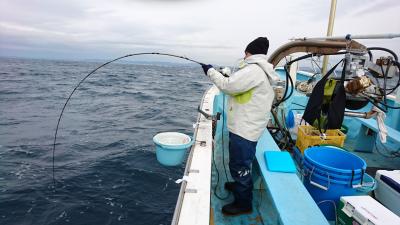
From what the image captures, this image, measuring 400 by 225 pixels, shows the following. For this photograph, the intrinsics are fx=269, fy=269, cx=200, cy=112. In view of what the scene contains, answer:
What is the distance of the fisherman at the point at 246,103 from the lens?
2.32 meters

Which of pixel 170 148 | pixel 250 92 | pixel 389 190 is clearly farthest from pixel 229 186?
pixel 389 190

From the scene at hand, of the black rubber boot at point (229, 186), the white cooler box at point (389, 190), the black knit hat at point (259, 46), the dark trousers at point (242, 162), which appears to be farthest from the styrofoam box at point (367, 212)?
the black knit hat at point (259, 46)

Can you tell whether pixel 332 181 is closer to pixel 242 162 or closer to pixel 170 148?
pixel 242 162

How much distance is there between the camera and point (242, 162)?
8.28 ft

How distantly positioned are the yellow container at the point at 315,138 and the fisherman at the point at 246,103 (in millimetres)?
1232

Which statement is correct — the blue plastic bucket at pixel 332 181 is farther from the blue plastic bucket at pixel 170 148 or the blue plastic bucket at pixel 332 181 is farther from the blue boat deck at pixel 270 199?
the blue plastic bucket at pixel 170 148

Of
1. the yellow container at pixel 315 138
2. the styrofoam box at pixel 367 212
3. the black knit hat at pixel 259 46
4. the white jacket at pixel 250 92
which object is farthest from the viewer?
the yellow container at pixel 315 138

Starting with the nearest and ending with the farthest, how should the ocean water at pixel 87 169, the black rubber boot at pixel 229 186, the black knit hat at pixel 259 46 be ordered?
1. the black knit hat at pixel 259 46
2. the black rubber boot at pixel 229 186
3. the ocean water at pixel 87 169

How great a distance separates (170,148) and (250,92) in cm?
100

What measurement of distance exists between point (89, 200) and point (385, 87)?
3.92m

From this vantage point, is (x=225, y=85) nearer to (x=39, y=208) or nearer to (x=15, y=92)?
(x=39, y=208)

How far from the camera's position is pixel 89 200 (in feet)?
13.0

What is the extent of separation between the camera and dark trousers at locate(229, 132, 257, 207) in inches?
97.8

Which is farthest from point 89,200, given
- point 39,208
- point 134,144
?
point 134,144
